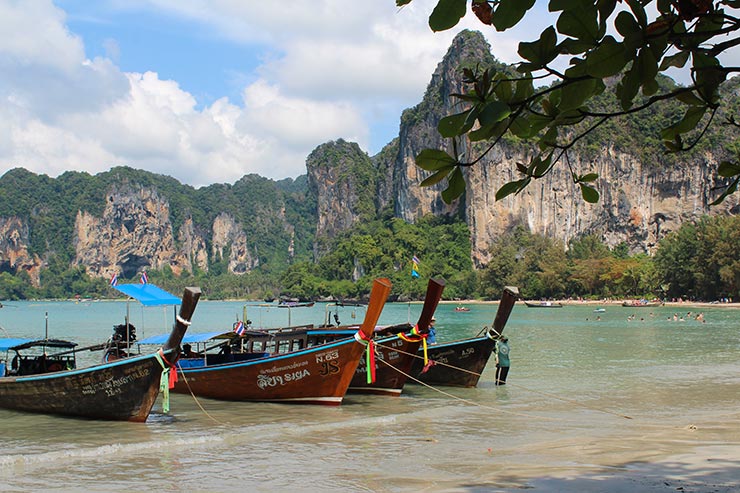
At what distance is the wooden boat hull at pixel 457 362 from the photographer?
17219mm

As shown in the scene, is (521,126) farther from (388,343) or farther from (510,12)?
(388,343)

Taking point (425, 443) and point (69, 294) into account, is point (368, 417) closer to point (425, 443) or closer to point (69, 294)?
point (425, 443)

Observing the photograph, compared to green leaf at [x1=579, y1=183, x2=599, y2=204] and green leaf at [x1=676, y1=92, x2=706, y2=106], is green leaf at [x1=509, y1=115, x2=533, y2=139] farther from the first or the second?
green leaf at [x1=676, y1=92, x2=706, y2=106]

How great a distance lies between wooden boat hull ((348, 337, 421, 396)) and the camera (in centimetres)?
1562

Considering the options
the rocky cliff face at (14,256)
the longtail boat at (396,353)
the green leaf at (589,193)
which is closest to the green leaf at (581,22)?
the green leaf at (589,193)

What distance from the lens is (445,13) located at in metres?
3.06

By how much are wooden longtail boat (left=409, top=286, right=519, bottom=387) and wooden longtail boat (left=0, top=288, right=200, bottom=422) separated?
649cm

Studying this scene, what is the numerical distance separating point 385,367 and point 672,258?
225 ft

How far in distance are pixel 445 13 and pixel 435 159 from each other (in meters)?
0.63

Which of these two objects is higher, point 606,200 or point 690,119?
point 606,200

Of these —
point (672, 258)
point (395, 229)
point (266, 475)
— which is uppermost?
point (395, 229)

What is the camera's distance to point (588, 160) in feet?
366

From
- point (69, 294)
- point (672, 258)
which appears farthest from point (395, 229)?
point (69, 294)

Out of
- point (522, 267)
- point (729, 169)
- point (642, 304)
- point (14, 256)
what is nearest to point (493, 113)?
point (729, 169)
